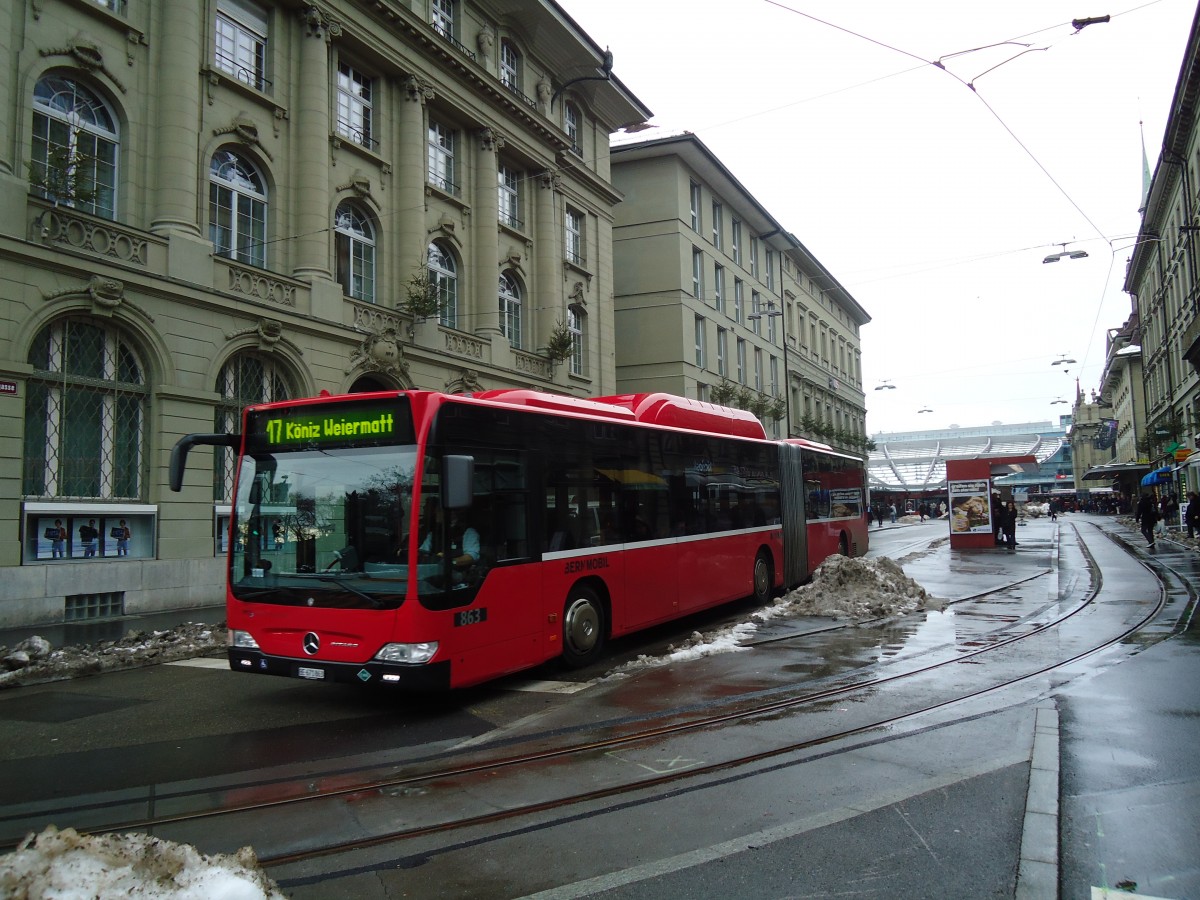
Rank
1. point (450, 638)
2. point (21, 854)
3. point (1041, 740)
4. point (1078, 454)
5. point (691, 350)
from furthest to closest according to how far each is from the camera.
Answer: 1. point (1078, 454)
2. point (691, 350)
3. point (450, 638)
4. point (1041, 740)
5. point (21, 854)

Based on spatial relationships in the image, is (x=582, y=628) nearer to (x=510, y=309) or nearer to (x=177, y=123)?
(x=177, y=123)

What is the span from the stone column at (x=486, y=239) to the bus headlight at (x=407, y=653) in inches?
709

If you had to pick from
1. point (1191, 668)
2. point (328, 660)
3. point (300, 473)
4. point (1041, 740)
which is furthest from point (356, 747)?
point (1191, 668)

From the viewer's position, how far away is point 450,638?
729 centimetres

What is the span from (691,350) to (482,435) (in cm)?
3099

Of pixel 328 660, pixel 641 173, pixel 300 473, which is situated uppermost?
pixel 641 173

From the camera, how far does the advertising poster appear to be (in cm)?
2767

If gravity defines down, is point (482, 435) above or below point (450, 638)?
above

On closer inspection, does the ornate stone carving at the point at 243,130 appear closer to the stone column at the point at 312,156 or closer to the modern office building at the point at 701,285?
the stone column at the point at 312,156

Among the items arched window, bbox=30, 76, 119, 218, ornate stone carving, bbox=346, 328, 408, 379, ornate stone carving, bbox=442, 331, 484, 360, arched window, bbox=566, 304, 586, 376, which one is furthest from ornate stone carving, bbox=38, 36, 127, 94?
arched window, bbox=566, 304, 586, 376

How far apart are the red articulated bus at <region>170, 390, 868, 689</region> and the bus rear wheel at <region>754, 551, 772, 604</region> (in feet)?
14.5

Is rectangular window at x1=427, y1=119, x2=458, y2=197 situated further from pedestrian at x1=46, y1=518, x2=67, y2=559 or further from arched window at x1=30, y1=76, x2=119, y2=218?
pedestrian at x1=46, y1=518, x2=67, y2=559

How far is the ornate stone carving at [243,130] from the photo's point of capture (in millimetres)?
17203

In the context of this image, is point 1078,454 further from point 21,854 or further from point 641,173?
point 21,854
